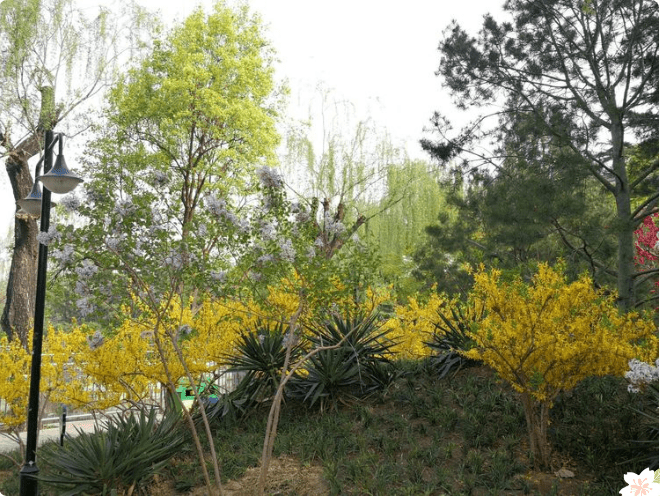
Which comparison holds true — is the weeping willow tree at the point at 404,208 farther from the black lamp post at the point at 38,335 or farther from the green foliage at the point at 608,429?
the black lamp post at the point at 38,335

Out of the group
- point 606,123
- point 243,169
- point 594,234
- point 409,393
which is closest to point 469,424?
point 409,393

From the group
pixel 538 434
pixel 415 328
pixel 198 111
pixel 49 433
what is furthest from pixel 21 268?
pixel 538 434

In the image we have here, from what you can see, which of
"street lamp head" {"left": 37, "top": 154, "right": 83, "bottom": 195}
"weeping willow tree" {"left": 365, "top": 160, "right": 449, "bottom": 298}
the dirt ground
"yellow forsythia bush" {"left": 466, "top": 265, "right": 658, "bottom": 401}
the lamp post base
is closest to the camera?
"yellow forsythia bush" {"left": 466, "top": 265, "right": 658, "bottom": 401}

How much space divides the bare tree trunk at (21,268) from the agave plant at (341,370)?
31.4 ft

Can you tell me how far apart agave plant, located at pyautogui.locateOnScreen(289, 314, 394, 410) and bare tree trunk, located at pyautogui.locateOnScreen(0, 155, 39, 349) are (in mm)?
9564

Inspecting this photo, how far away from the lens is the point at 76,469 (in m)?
5.91

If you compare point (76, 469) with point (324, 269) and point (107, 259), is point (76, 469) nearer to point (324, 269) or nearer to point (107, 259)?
point (107, 259)

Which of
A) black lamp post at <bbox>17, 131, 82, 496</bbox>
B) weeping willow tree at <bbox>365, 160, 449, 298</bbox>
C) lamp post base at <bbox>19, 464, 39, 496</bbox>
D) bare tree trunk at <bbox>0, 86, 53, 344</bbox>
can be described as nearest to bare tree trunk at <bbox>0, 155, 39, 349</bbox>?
bare tree trunk at <bbox>0, 86, 53, 344</bbox>

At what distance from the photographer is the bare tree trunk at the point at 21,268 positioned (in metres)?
14.5

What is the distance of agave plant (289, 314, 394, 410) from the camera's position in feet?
25.0

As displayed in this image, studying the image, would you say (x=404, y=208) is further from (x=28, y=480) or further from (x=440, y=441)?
(x=28, y=480)

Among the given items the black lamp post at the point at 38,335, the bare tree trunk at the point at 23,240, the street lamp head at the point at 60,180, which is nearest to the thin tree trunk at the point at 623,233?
the street lamp head at the point at 60,180

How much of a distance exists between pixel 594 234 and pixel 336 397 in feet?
15.3

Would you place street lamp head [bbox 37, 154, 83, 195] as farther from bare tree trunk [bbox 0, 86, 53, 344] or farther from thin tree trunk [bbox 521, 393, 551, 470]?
bare tree trunk [bbox 0, 86, 53, 344]
